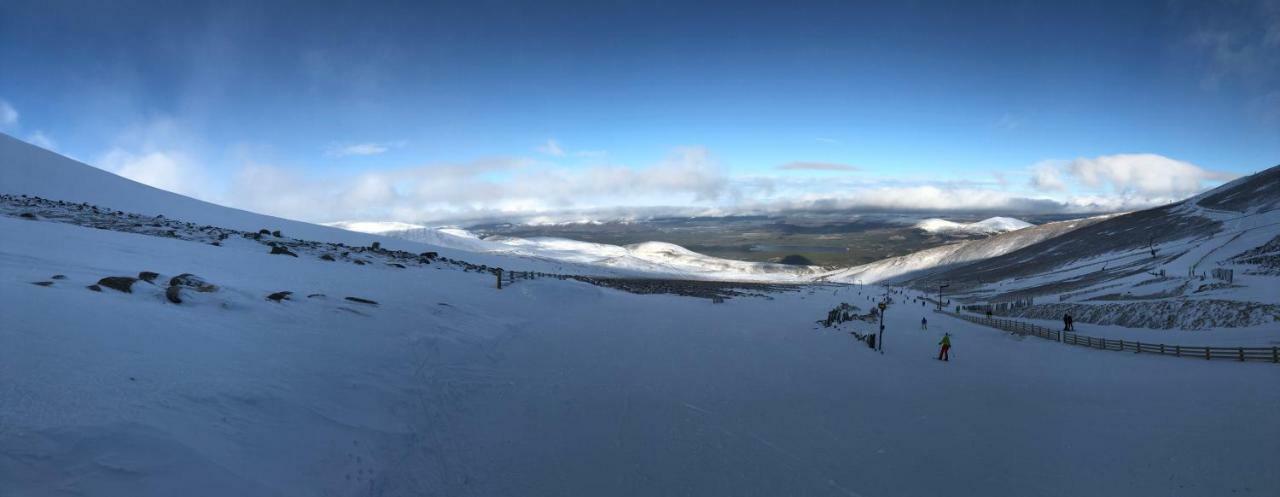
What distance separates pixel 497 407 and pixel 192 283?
8898 millimetres

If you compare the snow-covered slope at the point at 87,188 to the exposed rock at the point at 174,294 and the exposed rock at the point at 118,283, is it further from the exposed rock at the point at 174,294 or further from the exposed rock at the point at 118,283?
the exposed rock at the point at 174,294

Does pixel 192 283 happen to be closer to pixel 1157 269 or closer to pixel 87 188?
pixel 87 188

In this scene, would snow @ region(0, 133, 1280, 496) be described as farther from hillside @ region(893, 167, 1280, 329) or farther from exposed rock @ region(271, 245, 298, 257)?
hillside @ region(893, 167, 1280, 329)

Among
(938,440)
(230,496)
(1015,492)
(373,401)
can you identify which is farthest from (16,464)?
(938,440)

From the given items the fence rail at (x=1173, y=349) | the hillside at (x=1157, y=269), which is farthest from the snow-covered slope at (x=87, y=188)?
the hillside at (x=1157, y=269)

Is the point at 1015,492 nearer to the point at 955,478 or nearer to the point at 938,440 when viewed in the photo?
the point at 955,478

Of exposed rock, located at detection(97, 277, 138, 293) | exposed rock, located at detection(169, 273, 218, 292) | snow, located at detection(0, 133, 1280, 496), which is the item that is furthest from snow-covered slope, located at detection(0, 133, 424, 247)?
exposed rock, located at detection(97, 277, 138, 293)

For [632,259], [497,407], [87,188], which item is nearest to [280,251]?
[497,407]

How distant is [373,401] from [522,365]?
485cm

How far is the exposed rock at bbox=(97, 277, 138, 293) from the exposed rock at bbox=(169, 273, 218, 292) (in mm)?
807

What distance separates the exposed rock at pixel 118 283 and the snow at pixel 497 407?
8.1 inches

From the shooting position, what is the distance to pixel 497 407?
34.9 ft

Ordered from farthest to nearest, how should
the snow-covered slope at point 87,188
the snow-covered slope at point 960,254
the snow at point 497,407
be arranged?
1. the snow-covered slope at point 960,254
2. the snow-covered slope at point 87,188
3. the snow at point 497,407

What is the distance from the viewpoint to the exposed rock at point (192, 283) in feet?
39.7
